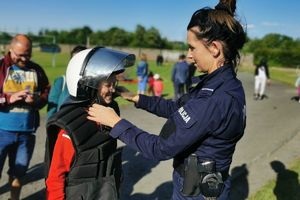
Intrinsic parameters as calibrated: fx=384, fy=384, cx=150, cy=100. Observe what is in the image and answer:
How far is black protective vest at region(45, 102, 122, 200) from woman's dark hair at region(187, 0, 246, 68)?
911 millimetres

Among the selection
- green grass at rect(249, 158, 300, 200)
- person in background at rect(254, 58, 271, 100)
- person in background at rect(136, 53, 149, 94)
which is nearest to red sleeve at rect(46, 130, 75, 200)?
green grass at rect(249, 158, 300, 200)

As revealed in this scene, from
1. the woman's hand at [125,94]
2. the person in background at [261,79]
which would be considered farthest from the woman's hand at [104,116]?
the person in background at [261,79]

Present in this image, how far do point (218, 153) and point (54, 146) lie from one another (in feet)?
3.85

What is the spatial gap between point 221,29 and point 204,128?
1.92ft

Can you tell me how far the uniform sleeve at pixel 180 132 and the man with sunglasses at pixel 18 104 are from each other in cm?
227

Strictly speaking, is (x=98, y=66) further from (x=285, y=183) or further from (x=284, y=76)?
(x=284, y=76)

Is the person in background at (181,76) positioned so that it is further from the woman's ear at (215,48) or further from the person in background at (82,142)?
the woman's ear at (215,48)

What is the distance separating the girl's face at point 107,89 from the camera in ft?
8.58

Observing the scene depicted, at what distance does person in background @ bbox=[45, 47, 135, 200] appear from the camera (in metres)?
2.49

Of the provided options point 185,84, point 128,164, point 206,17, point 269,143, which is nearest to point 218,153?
point 206,17

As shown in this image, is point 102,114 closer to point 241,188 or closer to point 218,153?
point 218,153

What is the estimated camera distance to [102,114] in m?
2.27

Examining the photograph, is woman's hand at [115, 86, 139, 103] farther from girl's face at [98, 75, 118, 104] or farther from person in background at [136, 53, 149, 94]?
person in background at [136, 53, 149, 94]

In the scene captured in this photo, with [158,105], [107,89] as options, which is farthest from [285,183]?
[107,89]
